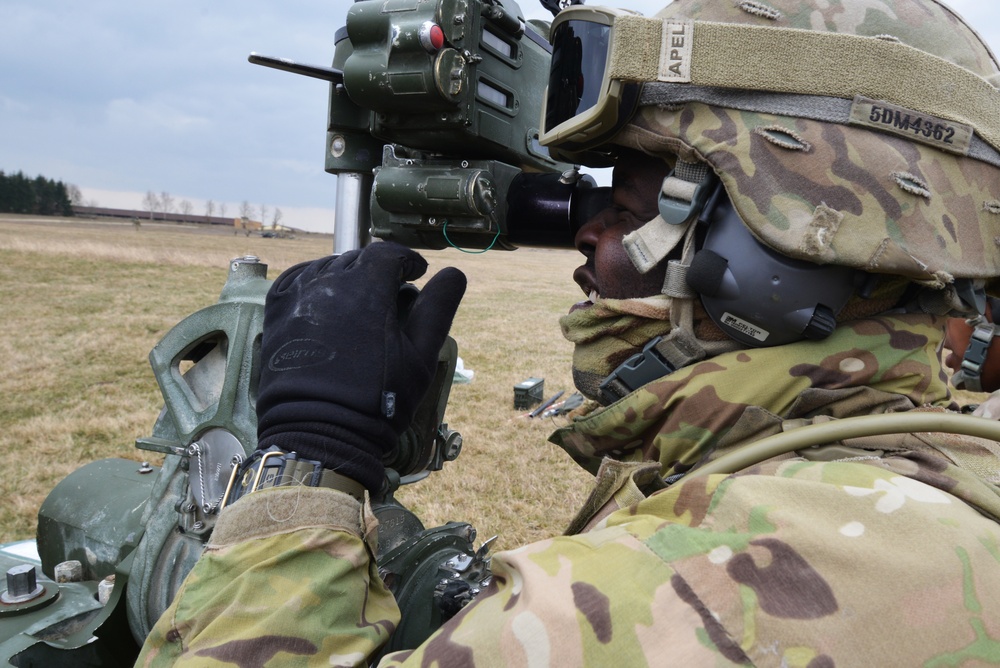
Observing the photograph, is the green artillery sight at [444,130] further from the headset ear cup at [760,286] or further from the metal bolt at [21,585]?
the metal bolt at [21,585]

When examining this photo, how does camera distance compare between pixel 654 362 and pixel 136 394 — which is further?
pixel 136 394

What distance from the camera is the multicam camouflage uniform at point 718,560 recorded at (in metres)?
1.05

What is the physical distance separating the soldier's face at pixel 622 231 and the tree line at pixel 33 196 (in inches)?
3033

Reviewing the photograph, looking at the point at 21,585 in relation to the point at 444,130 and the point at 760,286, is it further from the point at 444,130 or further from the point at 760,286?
the point at 760,286

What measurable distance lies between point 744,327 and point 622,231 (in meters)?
0.38

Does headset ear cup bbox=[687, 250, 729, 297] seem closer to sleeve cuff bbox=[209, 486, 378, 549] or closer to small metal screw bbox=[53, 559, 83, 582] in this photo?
sleeve cuff bbox=[209, 486, 378, 549]

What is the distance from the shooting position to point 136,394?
7.70m

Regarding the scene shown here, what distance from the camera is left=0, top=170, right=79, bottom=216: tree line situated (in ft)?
214

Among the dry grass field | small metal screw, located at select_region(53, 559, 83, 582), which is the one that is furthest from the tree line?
small metal screw, located at select_region(53, 559, 83, 582)

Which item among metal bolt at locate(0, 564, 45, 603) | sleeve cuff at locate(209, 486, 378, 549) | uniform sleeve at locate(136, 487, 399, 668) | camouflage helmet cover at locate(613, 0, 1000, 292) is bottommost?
metal bolt at locate(0, 564, 45, 603)

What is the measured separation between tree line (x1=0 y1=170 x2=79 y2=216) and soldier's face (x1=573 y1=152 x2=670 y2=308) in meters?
77.0

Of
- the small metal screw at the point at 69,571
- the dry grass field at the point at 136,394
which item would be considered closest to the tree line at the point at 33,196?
the dry grass field at the point at 136,394

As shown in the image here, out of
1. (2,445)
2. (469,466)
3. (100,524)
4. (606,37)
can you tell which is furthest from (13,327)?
(606,37)

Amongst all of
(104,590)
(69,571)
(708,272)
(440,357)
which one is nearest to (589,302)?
(708,272)
